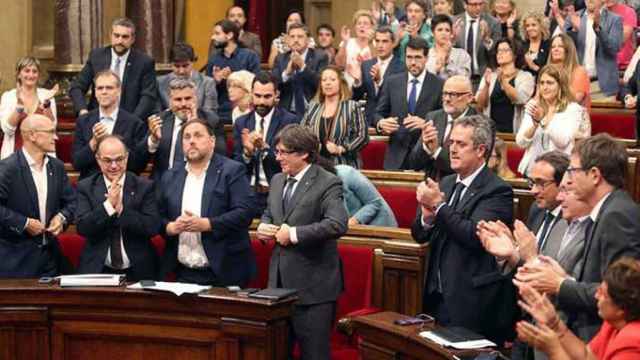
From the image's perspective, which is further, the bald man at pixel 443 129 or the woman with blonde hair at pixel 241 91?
the woman with blonde hair at pixel 241 91

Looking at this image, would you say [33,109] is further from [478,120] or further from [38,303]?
[478,120]

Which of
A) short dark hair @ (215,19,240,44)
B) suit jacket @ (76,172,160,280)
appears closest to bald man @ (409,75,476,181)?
suit jacket @ (76,172,160,280)

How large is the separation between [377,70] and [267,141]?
220cm

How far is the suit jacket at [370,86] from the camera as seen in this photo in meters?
9.53

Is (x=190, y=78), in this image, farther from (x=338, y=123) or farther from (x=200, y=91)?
(x=338, y=123)

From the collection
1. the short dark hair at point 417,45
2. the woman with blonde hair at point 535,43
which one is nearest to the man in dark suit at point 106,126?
the short dark hair at point 417,45

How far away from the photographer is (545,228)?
17.3 feet

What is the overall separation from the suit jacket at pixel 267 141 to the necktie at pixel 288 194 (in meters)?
1.46

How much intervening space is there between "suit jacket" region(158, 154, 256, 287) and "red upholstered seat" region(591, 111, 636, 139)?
4.30m

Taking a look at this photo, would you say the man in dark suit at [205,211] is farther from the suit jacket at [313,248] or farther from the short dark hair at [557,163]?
the short dark hair at [557,163]

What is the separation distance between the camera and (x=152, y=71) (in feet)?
28.5

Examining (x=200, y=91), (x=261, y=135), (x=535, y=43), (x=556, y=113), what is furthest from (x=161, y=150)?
(x=535, y=43)

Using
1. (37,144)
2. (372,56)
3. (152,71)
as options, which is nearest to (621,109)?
(372,56)

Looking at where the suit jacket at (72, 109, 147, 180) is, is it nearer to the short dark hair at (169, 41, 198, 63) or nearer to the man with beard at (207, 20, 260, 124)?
the short dark hair at (169, 41, 198, 63)
